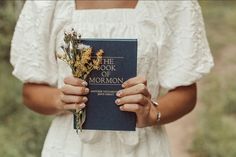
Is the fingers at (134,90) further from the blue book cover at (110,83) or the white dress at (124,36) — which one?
the white dress at (124,36)

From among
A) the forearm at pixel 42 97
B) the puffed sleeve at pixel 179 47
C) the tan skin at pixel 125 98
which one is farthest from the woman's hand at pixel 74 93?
the puffed sleeve at pixel 179 47

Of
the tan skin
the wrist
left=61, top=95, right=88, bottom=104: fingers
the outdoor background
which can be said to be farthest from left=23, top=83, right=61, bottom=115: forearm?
the outdoor background

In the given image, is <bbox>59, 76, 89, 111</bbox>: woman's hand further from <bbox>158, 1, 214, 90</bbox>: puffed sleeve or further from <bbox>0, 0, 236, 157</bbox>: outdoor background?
<bbox>0, 0, 236, 157</bbox>: outdoor background

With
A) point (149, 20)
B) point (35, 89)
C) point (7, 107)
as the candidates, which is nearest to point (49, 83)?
point (35, 89)

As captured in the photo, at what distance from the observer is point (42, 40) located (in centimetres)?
Result: 149

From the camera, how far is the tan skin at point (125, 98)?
129cm

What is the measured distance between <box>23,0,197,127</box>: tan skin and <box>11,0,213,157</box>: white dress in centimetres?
2

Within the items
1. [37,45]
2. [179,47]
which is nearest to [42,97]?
[37,45]

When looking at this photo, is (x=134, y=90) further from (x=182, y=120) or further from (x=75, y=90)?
(x=182, y=120)

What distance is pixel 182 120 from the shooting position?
179 inches

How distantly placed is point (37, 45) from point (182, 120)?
3.15m

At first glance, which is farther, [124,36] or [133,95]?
[124,36]

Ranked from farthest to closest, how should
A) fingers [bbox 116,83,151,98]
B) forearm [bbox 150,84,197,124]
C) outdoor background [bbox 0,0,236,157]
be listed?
outdoor background [bbox 0,0,236,157], forearm [bbox 150,84,197,124], fingers [bbox 116,83,151,98]

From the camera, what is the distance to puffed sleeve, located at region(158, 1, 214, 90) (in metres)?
1.48
